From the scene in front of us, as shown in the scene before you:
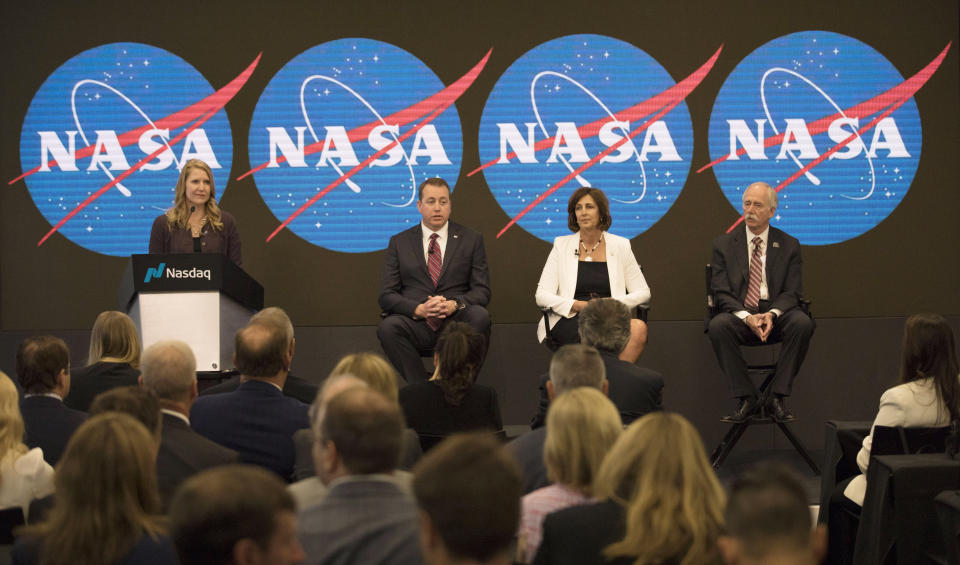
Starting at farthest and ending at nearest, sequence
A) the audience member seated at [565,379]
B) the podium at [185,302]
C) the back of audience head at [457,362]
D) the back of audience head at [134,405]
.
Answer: the podium at [185,302] → the back of audience head at [457,362] → the audience member seated at [565,379] → the back of audience head at [134,405]

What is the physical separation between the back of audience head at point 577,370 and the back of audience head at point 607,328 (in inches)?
36.3

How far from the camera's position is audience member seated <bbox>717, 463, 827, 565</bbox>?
1.44 meters

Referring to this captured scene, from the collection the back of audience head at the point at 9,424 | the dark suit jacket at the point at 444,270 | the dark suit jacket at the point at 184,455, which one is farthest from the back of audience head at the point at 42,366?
the dark suit jacket at the point at 444,270

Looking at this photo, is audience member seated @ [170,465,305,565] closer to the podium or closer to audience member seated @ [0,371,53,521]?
audience member seated @ [0,371,53,521]

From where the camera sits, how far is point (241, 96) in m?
6.28

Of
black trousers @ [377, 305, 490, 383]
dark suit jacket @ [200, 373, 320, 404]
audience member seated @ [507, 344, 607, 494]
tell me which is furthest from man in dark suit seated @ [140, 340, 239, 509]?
black trousers @ [377, 305, 490, 383]

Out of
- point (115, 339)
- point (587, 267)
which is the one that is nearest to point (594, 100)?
point (587, 267)

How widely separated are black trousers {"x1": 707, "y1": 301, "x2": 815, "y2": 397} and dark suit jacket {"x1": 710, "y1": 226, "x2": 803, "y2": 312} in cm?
16

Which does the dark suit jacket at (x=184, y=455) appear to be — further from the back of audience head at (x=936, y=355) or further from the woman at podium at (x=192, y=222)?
the woman at podium at (x=192, y=222)

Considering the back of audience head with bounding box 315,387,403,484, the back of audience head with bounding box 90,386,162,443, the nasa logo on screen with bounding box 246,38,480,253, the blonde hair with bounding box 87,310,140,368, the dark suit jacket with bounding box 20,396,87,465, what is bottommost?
the dark suit jacket with bounding box 20,396,87,465

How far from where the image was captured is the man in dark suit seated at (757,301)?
5113mm

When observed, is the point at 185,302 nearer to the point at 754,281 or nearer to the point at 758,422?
the point at 758,422

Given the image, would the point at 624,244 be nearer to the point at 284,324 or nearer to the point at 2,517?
the point at 284,324

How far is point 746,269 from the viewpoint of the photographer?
5.49m
